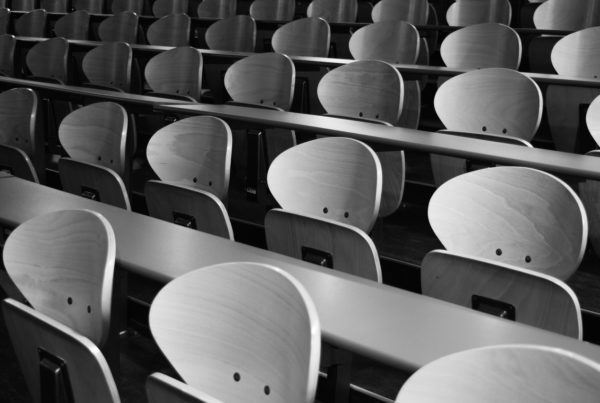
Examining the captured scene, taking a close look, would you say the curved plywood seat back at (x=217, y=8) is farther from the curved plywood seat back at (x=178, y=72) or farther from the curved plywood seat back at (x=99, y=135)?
the curved plywood seat back at (x=99, y=135)

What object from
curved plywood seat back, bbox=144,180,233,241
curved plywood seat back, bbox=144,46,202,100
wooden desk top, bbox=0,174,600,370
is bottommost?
curved plywood seat back, bbox=144,180,233,241

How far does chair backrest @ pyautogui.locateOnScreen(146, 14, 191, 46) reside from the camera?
6.86 m

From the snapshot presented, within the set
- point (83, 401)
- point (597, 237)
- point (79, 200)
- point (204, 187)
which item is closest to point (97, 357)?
point (83, 401)

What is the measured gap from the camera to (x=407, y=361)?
1.60 meters

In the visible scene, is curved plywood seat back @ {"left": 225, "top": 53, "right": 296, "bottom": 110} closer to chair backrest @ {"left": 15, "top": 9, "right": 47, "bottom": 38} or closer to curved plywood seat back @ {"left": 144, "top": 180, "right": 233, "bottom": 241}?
curved plywood seat back @ {"left": 144, "top": 180, "right": 233, "bottom": 241}

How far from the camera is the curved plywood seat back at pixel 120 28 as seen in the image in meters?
7.18

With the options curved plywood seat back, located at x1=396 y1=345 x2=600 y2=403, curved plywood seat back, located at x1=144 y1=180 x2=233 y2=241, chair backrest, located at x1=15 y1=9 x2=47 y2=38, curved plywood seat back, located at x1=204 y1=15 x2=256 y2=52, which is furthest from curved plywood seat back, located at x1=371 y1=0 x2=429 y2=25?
curved plywood seat back, located at x1=396 y1=345 x2=600 y2=403

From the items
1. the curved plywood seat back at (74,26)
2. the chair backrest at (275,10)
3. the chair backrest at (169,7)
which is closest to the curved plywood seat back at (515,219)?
the chair backrest at (275,10)

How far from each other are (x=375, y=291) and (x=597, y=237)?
5.85ft

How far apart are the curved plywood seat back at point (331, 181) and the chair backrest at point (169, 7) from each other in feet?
18.6

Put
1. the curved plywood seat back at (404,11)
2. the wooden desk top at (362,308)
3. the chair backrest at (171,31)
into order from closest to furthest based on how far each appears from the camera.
Result: the wooden desk top at (362,308), the curved plywood seat back at (404,11), the chair backrest at (171,31)

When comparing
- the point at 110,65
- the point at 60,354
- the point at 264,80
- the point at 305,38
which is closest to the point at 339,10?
the point at 305,38

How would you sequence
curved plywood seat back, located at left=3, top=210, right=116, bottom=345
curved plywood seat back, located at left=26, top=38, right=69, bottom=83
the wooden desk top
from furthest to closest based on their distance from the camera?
curved plywood seat back, located at left=26, top=38, right=69, bottom=83, curved plywood seat back, located at left=3, top=210, right=116, bottom=345, the wooden desk top

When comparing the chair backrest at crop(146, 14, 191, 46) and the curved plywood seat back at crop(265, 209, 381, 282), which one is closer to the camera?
the curved plywood seat back at crop(265, 209, 381, 282)
